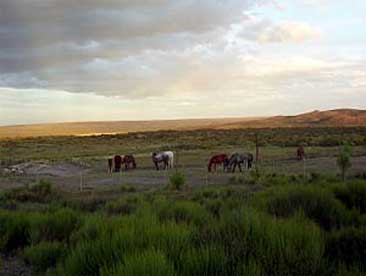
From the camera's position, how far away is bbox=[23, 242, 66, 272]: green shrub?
35.8 ft

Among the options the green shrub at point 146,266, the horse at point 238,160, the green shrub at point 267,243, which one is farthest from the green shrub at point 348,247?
the horse at point 238,160

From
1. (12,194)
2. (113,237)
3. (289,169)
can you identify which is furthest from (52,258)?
(289,169)

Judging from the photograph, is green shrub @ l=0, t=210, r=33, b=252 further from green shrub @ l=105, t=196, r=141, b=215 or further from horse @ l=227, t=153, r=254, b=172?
horse @ l=227, t=153, r=254, b=172

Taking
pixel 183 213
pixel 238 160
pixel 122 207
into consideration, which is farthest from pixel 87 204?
pixel 238 160

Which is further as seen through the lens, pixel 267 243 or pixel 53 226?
pixel 53 226

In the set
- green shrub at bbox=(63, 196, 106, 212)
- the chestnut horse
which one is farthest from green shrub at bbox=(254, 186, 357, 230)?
the chestnut horse

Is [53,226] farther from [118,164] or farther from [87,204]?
[118,164]

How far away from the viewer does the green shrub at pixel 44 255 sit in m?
10.9

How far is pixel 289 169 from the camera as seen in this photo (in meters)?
40.9

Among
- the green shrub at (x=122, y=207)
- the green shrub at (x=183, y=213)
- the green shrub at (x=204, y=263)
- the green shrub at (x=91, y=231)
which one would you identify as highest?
the green shrub at (x=204, y=263)

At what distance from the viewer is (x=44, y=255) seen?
11164 millimetres

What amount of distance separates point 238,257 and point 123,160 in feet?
130

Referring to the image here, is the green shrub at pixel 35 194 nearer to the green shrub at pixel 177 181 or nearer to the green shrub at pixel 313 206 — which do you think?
the green shrub at pixel 177 181

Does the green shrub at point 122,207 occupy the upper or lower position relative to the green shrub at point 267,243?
lower
